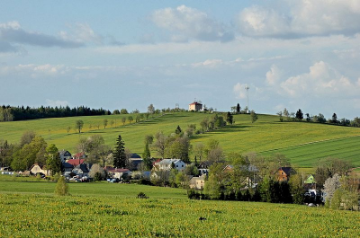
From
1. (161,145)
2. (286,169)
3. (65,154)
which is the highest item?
(161,145)

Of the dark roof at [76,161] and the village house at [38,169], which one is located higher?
the dark roof at [76,161]

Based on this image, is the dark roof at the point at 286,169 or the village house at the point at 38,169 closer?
the dark roof at the point at 286,169

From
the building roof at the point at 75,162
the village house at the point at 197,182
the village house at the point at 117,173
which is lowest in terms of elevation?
the village house at the point at 197,182

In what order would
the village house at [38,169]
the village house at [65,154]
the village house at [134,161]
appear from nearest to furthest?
the village house at [38,169] → the village house at [134,161] → the village house at [65,154]

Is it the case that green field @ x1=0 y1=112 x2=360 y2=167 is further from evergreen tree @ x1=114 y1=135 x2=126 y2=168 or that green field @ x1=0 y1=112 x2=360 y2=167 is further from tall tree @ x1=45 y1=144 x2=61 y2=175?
tall tree @ x1=45 y1=144 x2=61 y2=175

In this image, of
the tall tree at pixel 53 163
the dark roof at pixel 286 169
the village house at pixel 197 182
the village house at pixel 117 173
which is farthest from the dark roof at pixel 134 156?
the dark roof at pixel 286 169

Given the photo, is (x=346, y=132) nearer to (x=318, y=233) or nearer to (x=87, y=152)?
(x=87, y=152)

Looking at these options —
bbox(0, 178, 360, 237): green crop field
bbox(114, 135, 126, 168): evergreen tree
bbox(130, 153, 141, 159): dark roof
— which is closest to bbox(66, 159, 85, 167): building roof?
bbox(114, 135, 126, 168): evergreen tree

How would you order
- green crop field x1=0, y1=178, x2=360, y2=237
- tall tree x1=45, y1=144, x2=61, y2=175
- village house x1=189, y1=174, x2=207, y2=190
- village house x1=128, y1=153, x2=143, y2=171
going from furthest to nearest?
village house x1=128, y1=153, x2=143, y2=171, tall tree x1=45, y1=144, x2=61, y2=175, village house x1=189, y1=174, x2=207, y2=190, green crop field x1=0, y1=178, x2=360, y2=237

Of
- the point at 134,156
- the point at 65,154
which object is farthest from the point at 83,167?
the point at 65,154

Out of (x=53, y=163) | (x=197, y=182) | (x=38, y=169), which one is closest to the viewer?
(x=197, y=182)

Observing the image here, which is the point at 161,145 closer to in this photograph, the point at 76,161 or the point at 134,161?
the point at 134,161

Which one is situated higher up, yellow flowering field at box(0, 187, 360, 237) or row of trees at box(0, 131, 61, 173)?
row of trees at box(0, 131, 61, 173)

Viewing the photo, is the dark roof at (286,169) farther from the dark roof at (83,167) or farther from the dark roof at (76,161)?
the dark roof at (76,161)
